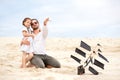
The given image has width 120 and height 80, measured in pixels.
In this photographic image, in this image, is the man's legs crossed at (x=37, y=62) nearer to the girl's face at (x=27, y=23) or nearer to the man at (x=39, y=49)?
the man at (x=39, y=49)

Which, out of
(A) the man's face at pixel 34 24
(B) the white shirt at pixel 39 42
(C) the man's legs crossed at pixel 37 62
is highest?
(A) the man's face at pixel 34 24

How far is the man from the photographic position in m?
7.08

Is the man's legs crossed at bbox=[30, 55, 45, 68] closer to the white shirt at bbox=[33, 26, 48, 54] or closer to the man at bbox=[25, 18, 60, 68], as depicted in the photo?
the man at bbox=[25, 18, 60, 68]

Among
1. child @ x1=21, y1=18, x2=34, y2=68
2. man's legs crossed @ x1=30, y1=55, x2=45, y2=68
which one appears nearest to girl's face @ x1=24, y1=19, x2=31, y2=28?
child @ x1=21, y1=18, x2=34, y2=68

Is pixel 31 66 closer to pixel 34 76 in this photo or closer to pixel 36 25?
pixel 36 25

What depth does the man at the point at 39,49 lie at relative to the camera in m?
7.08

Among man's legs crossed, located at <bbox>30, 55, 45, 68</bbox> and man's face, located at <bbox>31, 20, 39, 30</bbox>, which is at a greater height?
man's face, located at <bbox>31, 20, 39, 30</bbox>

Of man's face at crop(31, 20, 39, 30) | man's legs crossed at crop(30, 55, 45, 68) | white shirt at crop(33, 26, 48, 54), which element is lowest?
man's legs crossed at crop(30, 55, 45, 68)

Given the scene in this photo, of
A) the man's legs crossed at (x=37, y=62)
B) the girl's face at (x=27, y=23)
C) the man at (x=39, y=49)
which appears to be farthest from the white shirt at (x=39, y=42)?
the girl's face at (x=27, y=23)

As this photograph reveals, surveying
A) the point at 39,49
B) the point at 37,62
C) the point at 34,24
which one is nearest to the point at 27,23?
the point at 34,24

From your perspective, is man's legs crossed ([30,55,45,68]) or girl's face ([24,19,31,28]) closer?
man's legs crossed ([30,55,45,68])

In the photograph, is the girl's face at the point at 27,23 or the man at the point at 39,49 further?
the girl's face at the point at 27,23

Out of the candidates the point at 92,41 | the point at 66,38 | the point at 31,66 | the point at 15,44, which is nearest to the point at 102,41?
the point at 92,41

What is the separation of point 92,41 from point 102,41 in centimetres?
58
